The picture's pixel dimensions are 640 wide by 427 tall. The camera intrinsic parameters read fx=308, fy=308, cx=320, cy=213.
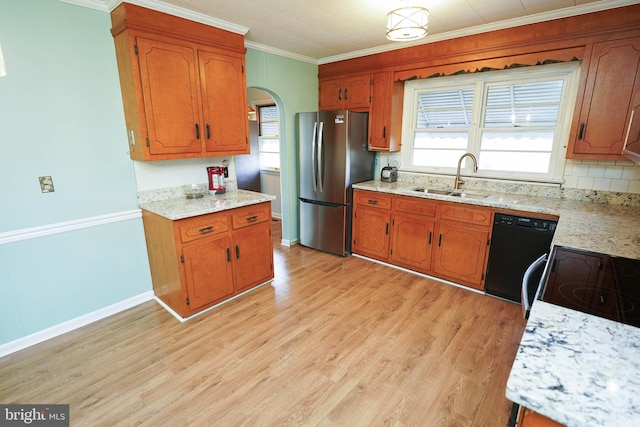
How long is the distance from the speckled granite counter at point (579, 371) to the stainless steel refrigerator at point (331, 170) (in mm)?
2934

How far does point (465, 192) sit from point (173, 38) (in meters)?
3.16

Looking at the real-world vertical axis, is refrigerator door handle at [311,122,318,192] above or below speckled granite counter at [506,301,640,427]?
above

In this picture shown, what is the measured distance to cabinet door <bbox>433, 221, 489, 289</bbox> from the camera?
9.80 ft

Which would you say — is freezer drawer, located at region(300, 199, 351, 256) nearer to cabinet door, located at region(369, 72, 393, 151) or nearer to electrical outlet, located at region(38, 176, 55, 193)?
cabinet door, located at region(369, 72, 393, 151)

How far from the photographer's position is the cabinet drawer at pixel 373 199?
3541mm

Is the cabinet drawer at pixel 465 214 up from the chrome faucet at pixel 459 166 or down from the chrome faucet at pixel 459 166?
down

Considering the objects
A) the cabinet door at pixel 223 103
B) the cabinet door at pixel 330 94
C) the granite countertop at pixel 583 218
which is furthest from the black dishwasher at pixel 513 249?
the cabinet door at pixel 223 103

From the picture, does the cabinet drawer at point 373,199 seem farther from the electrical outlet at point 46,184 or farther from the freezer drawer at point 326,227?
the electrical outlet at point 46,184

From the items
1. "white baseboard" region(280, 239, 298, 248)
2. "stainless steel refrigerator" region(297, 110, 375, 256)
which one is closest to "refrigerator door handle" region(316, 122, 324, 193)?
"stainless steel refrigerator" region(297, 110, 375, 256)

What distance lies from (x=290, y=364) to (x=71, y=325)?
1.88 m

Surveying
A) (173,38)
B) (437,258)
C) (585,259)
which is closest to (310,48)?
(173,38)

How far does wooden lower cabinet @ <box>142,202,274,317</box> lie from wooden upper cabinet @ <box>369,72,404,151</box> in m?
1.70

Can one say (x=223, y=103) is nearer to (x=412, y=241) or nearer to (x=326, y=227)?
(x=326, y=227)

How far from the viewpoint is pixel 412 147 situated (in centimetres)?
393
